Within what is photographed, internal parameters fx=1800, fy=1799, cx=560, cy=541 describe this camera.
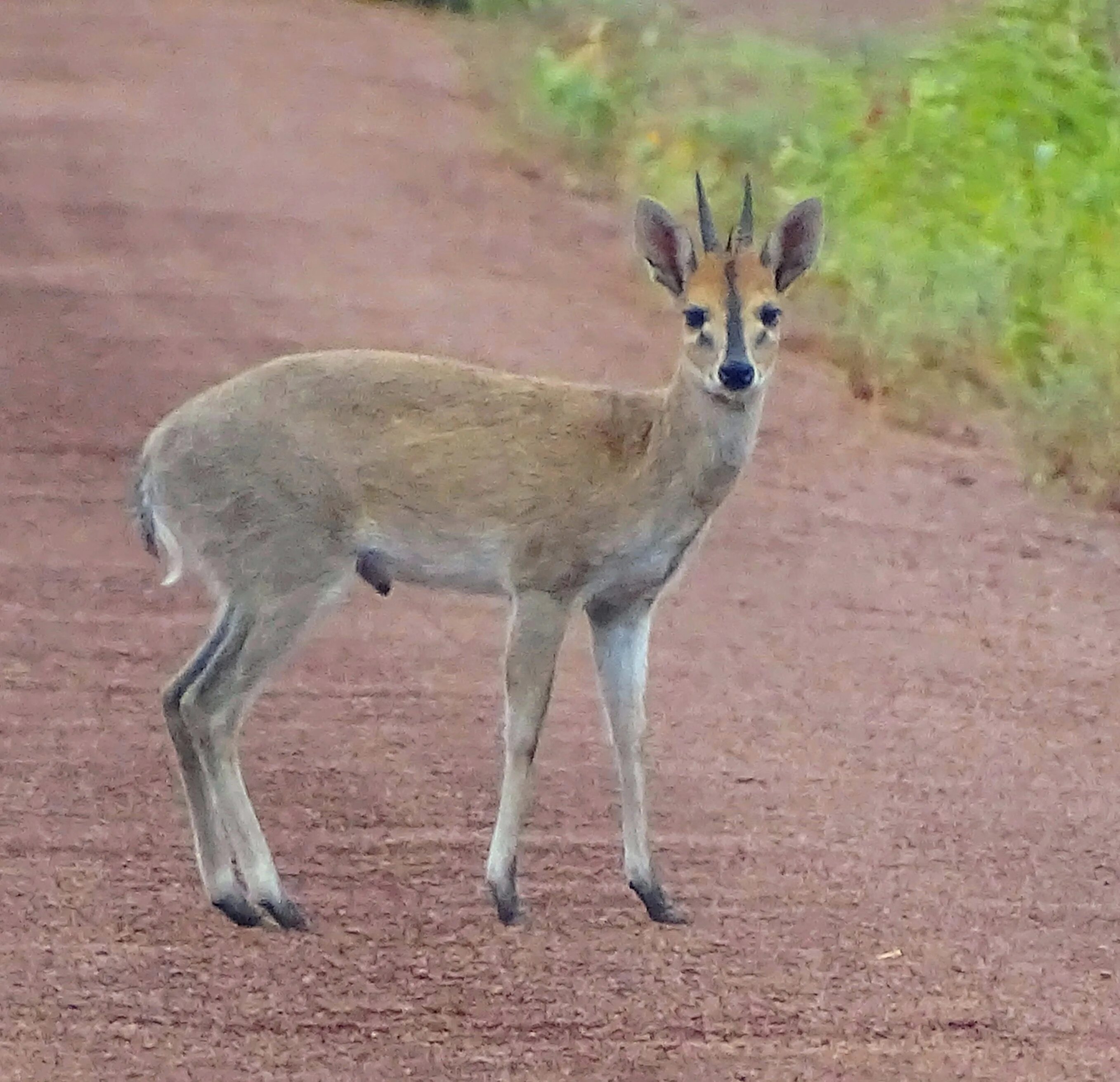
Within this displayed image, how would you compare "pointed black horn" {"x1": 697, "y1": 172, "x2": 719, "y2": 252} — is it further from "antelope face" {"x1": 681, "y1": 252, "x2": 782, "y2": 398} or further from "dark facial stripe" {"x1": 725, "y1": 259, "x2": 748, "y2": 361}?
"dark facial stripe" {"x1": 725, "y1": 259, "x2": 748, "y2": 361}

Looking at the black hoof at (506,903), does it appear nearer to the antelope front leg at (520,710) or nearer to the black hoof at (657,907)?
the antelope front leg at (520,710)

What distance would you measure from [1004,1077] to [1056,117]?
24.4ft

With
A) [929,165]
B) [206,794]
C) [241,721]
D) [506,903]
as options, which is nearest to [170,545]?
[241,721]

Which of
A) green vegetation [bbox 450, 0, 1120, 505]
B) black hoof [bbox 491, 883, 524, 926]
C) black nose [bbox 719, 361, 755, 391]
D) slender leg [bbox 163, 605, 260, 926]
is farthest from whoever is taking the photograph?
green vegetation [bbox 450, 0, 1120, 505]

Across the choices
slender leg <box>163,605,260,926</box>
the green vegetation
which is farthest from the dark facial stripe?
the green vegetation

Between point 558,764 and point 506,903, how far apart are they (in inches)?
36.4

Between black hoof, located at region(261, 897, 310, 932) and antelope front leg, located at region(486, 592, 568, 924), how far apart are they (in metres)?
0.39

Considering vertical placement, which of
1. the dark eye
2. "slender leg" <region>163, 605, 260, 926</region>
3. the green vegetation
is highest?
the dark eye

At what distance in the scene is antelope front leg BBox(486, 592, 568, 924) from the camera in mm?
3510

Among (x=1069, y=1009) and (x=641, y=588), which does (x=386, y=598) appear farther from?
(x=1069, y=1009)

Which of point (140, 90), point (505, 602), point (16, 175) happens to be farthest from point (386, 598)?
point (140, 90)

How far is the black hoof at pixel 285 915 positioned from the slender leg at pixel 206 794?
1.3 inches

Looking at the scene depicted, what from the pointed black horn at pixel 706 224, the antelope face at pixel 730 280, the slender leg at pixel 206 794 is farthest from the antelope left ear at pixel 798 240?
the slender leg at pixel 206 794

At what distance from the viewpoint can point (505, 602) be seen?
566 cm
